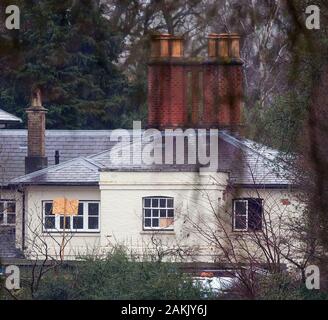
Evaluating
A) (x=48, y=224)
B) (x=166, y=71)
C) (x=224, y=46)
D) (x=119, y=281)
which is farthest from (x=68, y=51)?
(x=48, y=224)

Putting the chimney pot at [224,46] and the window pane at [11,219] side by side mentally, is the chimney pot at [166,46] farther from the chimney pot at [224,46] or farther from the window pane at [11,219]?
the window pane at [11,219]

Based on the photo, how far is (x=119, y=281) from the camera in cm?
966

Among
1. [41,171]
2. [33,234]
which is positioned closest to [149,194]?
[41,171]

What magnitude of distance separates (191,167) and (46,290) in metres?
3.23

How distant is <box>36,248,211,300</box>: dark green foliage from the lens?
30.4 ft

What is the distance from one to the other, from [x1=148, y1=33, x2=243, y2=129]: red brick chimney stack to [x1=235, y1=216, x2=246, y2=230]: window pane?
6484 millimetres

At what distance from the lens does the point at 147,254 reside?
409 inches

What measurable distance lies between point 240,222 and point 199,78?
6.75 m

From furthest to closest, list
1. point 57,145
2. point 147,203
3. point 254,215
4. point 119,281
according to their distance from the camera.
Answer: point 57,145 < point 147,203 < point 254,215 < point 119,281

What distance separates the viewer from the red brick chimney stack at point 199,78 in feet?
10.1

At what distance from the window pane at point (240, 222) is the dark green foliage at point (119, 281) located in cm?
73

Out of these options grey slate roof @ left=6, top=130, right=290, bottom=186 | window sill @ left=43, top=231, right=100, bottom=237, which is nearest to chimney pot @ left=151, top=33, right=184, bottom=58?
grey slate roof @ left=6, top=130, right=290, bottom=186

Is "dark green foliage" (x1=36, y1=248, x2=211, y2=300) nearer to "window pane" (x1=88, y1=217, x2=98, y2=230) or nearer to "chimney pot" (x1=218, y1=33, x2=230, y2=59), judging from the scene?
"window pane" (x1=88, y1=217, x2=98, y2=230)

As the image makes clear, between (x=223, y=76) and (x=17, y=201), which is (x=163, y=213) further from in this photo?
(x=223, y=76)
